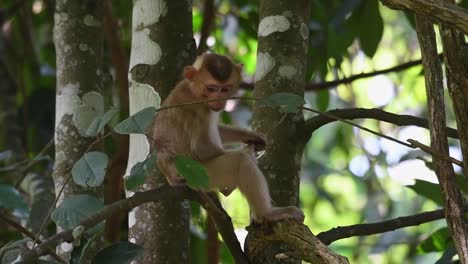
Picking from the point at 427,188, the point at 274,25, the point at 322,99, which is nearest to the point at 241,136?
the point at 274,25

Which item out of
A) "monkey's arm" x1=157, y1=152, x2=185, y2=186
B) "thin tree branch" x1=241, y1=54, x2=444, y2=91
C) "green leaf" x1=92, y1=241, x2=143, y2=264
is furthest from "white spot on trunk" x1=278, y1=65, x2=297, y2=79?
"green leaf" x1=92, y1=241, x2=143, y2=264

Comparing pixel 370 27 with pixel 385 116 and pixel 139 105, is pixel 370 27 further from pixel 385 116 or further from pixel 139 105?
pixel 139 105

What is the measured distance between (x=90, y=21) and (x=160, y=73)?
1.94ft

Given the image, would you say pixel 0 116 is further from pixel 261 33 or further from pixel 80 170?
pixel 80 170

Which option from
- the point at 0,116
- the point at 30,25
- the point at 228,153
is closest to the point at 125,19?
the point at 30,25

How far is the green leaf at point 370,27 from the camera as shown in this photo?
4.59 m

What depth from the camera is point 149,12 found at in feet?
11.6

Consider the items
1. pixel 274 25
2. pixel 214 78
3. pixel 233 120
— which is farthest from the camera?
pixel 233 120

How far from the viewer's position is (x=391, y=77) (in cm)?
1025

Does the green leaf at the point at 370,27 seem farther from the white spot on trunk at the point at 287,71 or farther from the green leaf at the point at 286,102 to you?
the green leaf at the point at 286,102

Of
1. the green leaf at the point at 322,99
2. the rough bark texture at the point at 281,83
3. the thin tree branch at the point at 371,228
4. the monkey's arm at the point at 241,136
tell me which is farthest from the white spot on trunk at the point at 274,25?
the green leaf at the point at 322,99

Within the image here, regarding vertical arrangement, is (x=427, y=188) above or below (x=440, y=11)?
below

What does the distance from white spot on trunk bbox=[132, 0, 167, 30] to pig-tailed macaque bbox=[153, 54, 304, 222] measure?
0.78ft

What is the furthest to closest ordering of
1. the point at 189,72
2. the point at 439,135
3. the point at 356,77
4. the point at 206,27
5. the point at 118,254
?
the point at 206,27 → the point at 356,77 → the point at 189,72 → the point at 439,135 → the point at 118,254
